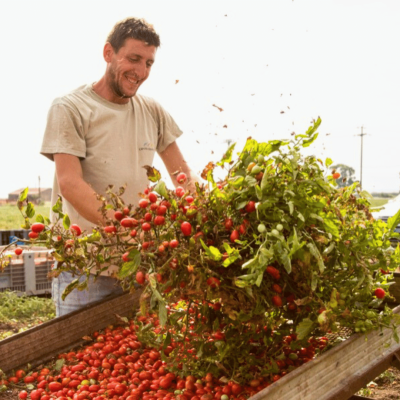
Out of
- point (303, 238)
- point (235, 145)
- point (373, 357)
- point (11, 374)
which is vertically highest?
point (235, 145)

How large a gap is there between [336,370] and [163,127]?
2313mm

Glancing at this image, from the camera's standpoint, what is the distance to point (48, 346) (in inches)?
111

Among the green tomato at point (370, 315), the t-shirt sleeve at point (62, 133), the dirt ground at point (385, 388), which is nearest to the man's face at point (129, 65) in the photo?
the t-shirt sleeve at point (62, 133)

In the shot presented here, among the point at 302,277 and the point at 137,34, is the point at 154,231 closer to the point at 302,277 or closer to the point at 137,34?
the point at 302,277

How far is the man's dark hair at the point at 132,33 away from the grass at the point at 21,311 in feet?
14.7

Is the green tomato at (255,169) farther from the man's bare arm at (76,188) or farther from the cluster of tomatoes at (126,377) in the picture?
the man's bare arm at (76,188)

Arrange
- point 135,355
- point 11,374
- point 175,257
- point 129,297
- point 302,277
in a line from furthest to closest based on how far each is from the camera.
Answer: point 129,297, point 135,355, point 11,374, point 302,277, point 175,257

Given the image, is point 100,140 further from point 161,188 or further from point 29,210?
point 161,188

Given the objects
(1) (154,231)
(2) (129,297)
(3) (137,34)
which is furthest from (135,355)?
(3) (137,34)

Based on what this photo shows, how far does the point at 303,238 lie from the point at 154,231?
0.59 metres

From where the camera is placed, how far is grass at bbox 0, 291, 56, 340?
677 centimetres

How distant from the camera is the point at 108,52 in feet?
11.4

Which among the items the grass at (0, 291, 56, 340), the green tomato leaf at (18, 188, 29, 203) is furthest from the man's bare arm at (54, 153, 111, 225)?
the grass at (0, 291, 56, 340)

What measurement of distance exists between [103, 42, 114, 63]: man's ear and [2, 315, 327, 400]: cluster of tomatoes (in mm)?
1819
